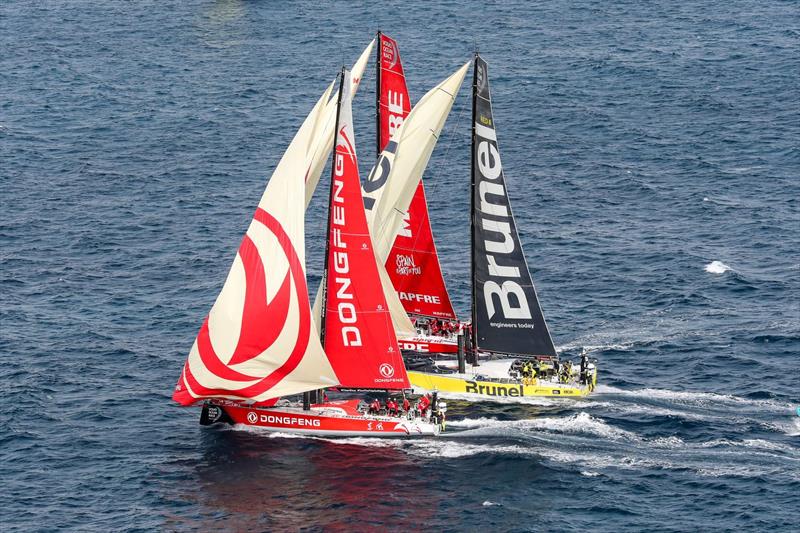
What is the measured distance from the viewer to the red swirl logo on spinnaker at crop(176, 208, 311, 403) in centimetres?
8512

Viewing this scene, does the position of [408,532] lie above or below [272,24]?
below

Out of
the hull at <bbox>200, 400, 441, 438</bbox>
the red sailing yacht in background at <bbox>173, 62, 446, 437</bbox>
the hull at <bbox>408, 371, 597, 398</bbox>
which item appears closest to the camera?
the red sailing yacht in background at <bbox>173, 62, 446, 437</bbox>

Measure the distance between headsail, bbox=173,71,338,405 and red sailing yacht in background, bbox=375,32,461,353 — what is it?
13.6 m

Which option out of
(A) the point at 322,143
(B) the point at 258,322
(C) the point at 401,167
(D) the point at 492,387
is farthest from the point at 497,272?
(B) the point at 258,322

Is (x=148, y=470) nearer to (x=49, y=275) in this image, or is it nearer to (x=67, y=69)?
(x=49, y=275)

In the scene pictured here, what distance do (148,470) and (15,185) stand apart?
59192 mm

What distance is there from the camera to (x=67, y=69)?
6619 inches

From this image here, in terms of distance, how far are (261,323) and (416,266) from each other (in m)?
19.6

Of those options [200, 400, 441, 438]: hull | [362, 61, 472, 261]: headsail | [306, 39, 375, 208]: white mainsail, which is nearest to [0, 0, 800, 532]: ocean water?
[200, 400, 441, 438]: hull

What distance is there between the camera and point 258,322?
280 ft

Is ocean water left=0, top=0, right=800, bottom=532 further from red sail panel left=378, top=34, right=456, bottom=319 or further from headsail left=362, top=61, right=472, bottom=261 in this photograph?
headsail left=362, top=61, right=472, bottom=261

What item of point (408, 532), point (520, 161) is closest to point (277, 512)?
point (408, 532)

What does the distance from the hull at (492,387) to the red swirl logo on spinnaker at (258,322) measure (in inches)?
453

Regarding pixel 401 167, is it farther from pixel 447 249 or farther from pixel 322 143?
pixel 447 249
